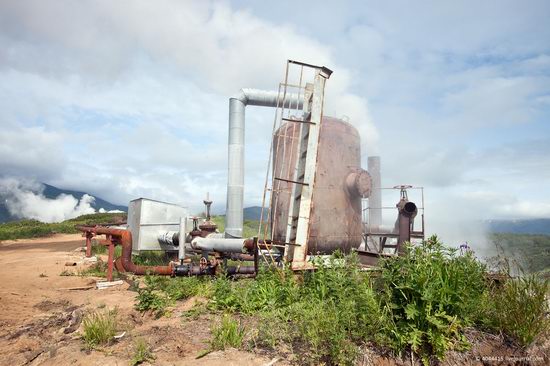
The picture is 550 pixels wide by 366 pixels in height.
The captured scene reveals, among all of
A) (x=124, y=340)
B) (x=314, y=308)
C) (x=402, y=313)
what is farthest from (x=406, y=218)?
(x=124, y=340)

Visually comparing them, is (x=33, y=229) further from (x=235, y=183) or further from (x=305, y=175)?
(x=305, y=175)

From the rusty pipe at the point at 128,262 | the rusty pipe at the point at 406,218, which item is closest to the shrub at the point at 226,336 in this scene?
the rusty pipe at the point at 128,262

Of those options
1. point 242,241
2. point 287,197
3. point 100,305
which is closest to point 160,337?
point 100,305

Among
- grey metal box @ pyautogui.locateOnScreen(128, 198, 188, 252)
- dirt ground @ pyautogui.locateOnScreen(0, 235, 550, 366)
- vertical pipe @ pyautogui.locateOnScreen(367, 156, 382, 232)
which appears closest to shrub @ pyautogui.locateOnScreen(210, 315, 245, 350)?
dirt ground @ pyautogui.locateOnScreen(0, 235, 550, 366)

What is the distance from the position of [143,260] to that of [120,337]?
30.6 ft

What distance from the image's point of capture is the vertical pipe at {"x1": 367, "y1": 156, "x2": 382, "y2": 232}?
1992 centimetres

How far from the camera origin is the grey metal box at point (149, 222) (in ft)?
43.4

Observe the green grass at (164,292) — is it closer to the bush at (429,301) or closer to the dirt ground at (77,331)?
the dirt ground at (77,331)

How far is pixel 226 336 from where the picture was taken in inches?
171

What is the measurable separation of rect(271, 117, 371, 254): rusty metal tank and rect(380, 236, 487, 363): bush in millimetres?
6084

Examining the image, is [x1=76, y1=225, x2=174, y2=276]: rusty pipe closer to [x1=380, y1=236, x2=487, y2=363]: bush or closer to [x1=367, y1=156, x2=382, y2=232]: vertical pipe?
[x1=380, y1=236, x2=487, y2=363]: bush

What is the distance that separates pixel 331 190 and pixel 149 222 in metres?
6.78

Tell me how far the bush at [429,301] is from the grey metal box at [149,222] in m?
10.1

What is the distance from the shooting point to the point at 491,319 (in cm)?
485
